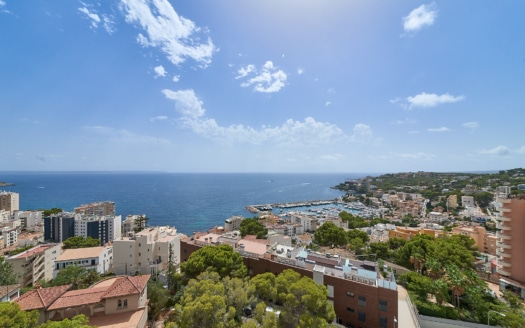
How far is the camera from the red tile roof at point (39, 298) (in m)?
11.5

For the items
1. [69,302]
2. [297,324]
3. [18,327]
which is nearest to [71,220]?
[69,302]

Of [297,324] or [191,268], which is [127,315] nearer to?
[191,268]

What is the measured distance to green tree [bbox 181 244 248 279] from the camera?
16.4m

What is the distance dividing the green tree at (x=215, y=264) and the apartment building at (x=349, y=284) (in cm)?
238

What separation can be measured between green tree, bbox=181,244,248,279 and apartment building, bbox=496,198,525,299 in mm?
25036

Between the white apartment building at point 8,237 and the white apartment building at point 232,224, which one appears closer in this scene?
the white apartment building at point 8,237

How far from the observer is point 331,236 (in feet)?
104

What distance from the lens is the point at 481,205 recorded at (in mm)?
65188

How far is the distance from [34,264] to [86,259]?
14.3 ft

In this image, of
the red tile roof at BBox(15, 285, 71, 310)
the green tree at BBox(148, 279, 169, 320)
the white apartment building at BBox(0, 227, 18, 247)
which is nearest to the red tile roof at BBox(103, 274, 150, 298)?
the green tree at BBox(148, 279, 169, 320)

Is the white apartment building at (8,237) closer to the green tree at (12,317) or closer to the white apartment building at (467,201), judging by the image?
the green tree at (12,317)

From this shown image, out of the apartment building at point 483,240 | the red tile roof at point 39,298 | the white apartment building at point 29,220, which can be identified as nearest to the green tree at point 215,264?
the red tile roof at point 39,298

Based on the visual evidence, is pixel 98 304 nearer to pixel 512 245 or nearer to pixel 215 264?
pixel 215 264

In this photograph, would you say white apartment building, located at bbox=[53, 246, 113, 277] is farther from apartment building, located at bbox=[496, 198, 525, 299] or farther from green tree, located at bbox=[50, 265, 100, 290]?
apartment building, located at bbox=[496, 198, 525, 299]
